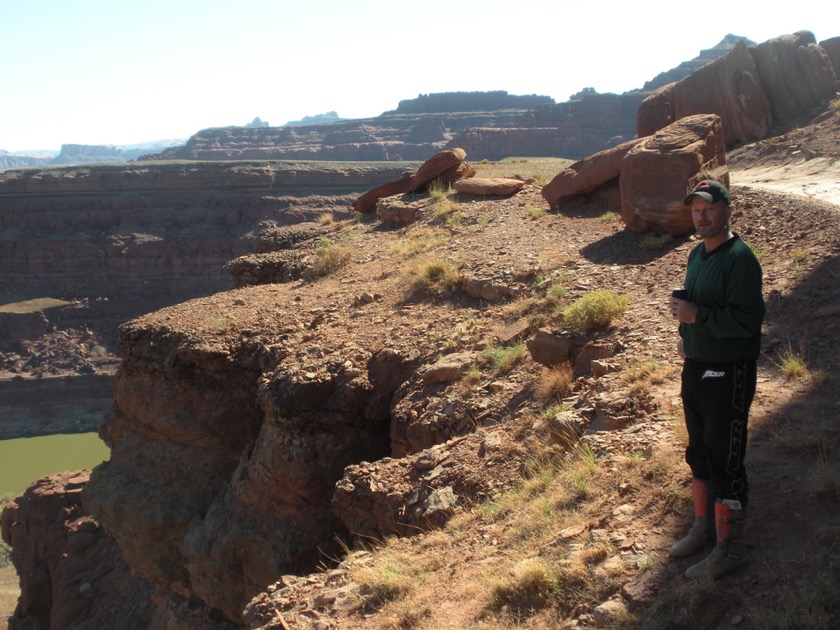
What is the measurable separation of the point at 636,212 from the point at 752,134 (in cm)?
797

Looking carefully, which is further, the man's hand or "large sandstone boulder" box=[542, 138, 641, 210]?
"large sandstone boulder" box=[542, 138, 641, 210]

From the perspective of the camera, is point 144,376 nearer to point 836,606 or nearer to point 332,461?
point 332,461

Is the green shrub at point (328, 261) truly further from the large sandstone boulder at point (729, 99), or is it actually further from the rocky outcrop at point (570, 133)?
the rocky outcrop at point (570, 133)

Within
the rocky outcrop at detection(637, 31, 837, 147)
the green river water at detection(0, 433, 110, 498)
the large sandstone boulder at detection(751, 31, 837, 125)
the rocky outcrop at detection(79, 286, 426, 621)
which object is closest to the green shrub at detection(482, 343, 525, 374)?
the rocky outcrop at detection(79, 286, 426, 621)

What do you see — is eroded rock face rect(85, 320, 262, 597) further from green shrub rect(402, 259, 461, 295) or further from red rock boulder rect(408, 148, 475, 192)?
red rock boulder rect(408, 148, 475, 192)

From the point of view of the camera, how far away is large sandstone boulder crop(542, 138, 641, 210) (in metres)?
13.0

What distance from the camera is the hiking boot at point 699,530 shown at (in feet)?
13.5

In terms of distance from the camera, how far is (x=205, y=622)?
10.2 metres

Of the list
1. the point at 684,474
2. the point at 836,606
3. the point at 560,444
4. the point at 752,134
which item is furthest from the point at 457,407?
the point at 752,134

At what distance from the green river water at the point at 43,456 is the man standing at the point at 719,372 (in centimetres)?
2633

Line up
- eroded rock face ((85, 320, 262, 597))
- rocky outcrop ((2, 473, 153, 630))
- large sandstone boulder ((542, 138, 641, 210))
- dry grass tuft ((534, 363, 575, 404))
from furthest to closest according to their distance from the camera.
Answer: rocky outcrop ((2, 473, 153, 630)), large sandstone boulder ((542, 138, 641, 210)), eroded rock face ((85, 320, 262, 597)), dry grass tuft ((534, 363, 575, 404))

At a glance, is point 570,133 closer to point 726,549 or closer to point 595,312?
point 595,312

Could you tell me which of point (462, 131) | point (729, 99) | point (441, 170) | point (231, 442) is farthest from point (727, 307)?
point (462, 131)

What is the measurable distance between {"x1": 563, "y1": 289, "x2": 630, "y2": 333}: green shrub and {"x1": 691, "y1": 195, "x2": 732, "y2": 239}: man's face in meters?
3.66
